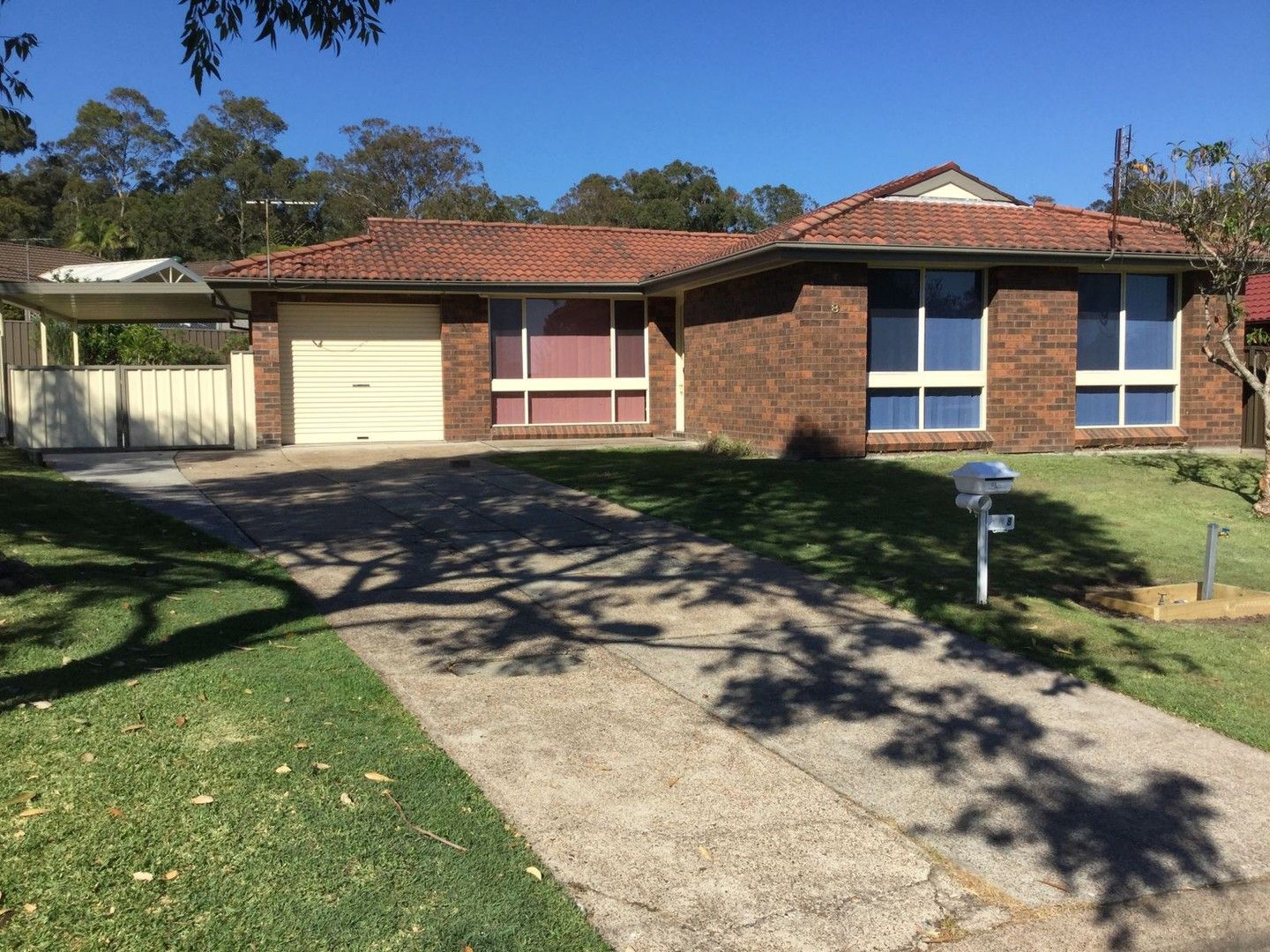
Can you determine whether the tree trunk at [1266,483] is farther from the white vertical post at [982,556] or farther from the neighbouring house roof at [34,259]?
the neighbouring house roof at [34,259]

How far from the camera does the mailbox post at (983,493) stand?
704 cm

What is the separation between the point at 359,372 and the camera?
1936 centimetres

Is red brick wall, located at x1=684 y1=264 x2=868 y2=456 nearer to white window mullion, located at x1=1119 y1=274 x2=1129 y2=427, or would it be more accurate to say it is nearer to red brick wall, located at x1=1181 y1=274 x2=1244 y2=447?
white window mullion, located at x1=1119 y1=274 x2=1129 y2=427

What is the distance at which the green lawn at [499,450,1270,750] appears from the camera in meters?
6.30

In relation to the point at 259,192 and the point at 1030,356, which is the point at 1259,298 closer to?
the point at 1030,356

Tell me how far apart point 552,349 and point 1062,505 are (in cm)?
1067

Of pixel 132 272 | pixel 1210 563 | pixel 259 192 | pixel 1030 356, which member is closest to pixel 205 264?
pixel 259 192

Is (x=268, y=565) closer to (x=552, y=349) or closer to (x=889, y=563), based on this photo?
(x=889, y=563)

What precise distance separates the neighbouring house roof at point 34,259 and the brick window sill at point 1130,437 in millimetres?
25428

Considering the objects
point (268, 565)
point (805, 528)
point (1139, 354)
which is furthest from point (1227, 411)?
point (268, 565)

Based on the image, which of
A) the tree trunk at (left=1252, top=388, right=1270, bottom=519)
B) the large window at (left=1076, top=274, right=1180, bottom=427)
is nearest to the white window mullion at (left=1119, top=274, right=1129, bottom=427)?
the large window at (left=1076, top=274, right=1180, bottom=427)

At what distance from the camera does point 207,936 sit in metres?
3.11

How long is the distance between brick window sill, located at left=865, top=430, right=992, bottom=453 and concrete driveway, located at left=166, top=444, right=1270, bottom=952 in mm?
8069

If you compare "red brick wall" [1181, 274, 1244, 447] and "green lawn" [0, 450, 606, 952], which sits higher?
"red brick wall" [1181, 274, 1244, 447]
